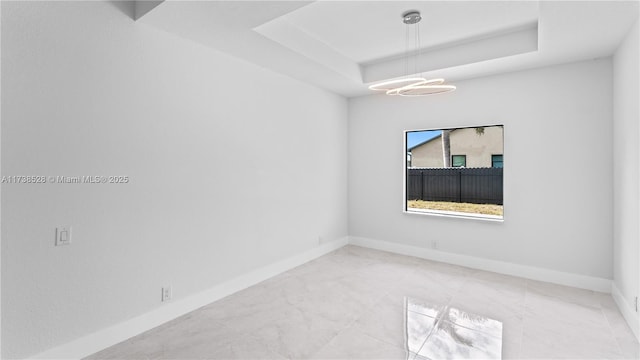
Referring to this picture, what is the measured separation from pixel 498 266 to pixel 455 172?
156 centimetres

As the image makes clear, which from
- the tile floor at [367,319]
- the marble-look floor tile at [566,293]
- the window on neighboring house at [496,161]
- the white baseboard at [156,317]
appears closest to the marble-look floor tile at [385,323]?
the tile floor at [367,319]

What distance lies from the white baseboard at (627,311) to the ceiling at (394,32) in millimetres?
2454

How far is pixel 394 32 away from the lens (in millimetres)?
3395

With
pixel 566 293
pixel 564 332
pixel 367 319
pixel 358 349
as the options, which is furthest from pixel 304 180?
pixel 566 293

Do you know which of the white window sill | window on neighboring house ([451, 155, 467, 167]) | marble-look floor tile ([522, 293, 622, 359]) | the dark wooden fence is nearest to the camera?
marble-look floor tile ([522, 293, 622, 359])

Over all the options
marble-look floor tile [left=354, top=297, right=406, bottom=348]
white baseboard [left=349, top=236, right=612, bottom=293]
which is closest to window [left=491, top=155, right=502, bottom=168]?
white baseboard [left=349, top=236, right=612, bottom=293]

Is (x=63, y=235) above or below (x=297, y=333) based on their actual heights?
above

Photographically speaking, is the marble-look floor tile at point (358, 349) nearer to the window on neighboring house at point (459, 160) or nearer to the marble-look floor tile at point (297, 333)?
the marble-look floor tile at point (297, 333)

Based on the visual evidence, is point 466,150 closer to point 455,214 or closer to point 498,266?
point 455,214

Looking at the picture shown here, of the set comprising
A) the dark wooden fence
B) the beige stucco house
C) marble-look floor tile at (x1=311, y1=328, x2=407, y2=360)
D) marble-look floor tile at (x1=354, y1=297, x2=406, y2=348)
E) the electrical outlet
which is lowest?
marble-look floor tile at (x1=311, y1=328, x2=407, y2=360)

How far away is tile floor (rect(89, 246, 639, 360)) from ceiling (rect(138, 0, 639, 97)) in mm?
2591

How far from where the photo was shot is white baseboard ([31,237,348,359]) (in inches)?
87.8

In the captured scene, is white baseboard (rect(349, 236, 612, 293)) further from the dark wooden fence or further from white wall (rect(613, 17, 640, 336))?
the dark wooden fence

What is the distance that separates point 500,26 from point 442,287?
2907 mm
